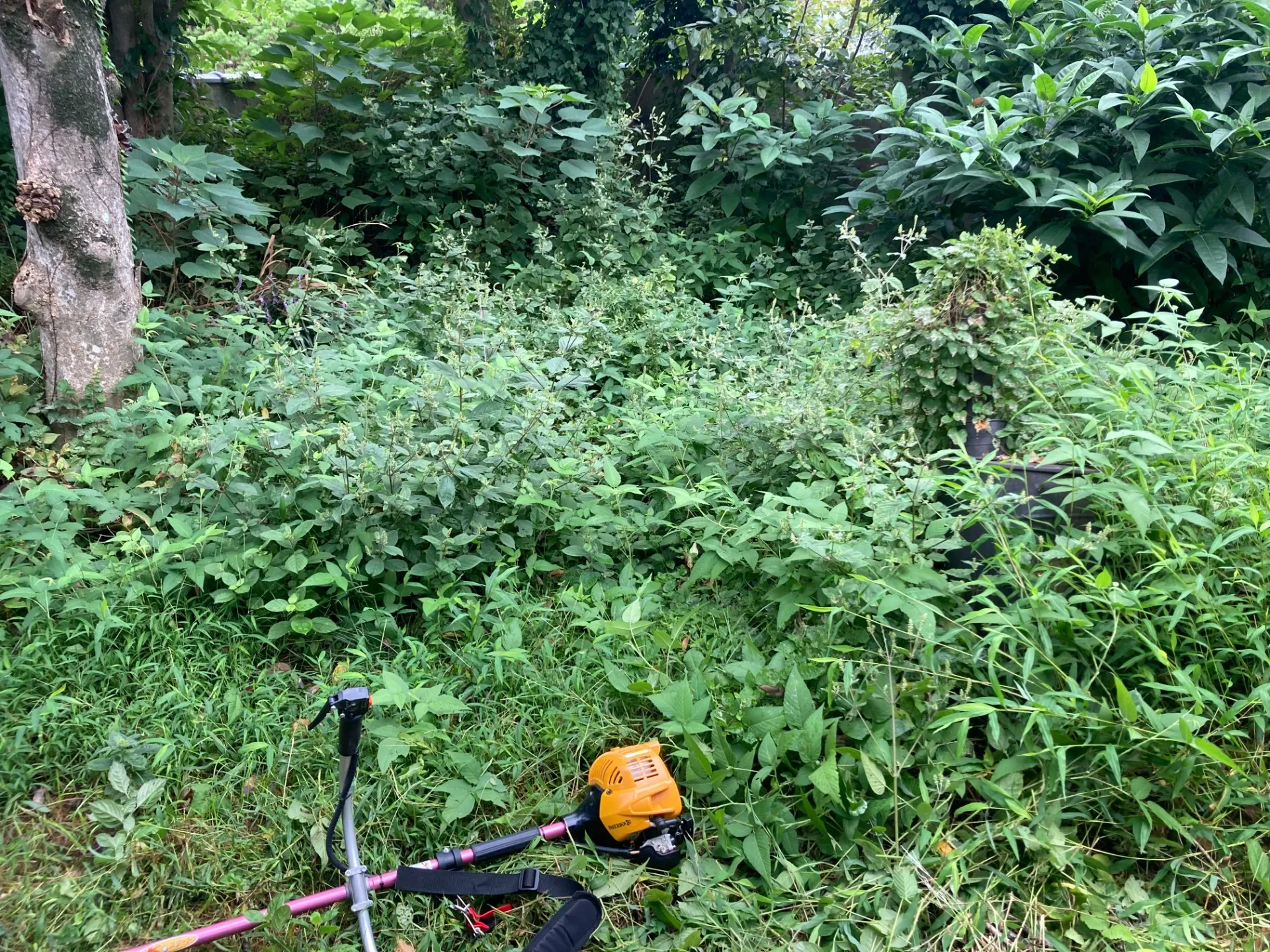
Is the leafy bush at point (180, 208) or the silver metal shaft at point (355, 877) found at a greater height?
the leafy bush at point (180, 208)

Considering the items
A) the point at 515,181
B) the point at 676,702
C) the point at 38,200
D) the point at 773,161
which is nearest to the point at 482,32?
the point at 515,181

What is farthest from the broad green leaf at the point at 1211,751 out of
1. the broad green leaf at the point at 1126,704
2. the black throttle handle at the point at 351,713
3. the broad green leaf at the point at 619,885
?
the black throttle handle at the point at 351,713

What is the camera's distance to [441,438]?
2.69m

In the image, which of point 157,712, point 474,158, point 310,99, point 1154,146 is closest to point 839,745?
point 157,712

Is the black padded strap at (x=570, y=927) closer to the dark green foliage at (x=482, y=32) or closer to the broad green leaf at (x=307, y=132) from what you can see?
the broad green leaf at (x=307, y=132)

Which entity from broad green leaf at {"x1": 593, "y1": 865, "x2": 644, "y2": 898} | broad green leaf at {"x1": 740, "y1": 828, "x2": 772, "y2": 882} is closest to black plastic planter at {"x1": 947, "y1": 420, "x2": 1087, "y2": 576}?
broad green leaf at {"x1": 740, "y1": 828, "x2": 772, "y2": 882}

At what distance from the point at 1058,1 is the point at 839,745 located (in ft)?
16.8

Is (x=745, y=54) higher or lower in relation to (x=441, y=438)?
higher

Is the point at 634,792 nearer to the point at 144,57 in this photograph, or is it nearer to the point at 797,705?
the point at 797,705

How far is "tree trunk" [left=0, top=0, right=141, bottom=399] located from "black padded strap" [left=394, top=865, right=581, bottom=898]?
2376mm

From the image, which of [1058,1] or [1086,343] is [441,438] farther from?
[1058,1]

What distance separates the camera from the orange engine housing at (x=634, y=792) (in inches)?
73.1

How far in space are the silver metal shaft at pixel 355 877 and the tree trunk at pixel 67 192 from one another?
2.17m

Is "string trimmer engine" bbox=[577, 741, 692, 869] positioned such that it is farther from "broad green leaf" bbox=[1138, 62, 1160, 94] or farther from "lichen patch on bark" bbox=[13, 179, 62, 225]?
"broad green leaf" bbox=[1138, 62, 1160, 94]
